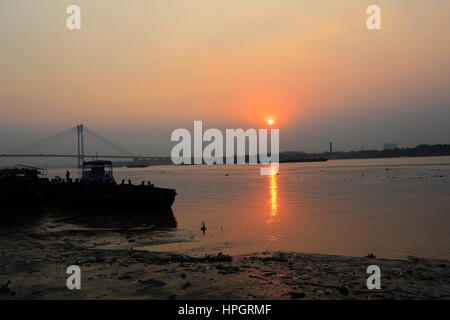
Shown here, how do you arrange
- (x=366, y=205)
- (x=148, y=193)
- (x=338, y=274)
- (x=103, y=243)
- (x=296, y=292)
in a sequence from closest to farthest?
(x=296, y=292) < (x=338, y=274) < (x=103, y=243) < (x=148, y=193) < (x=366, y=205)

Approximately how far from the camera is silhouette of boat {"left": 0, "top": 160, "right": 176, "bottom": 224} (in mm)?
27781

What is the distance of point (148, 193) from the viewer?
27875mm

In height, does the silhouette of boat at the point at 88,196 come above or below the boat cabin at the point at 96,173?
below

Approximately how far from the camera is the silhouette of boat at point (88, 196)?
1094 inches

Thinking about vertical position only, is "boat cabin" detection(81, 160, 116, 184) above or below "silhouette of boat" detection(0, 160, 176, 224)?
above

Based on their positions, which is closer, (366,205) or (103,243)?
(103,243)

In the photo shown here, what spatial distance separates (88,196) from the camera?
29531 millimetres

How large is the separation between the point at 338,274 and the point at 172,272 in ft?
15.0

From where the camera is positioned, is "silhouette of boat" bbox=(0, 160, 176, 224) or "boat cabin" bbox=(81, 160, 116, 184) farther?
"boat cabin" bbox=(81, 160, 116, 184)

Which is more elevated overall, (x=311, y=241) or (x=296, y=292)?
(x=296, y=292)

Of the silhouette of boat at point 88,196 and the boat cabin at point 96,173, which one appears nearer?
the silhouette of boat at point 88,196
